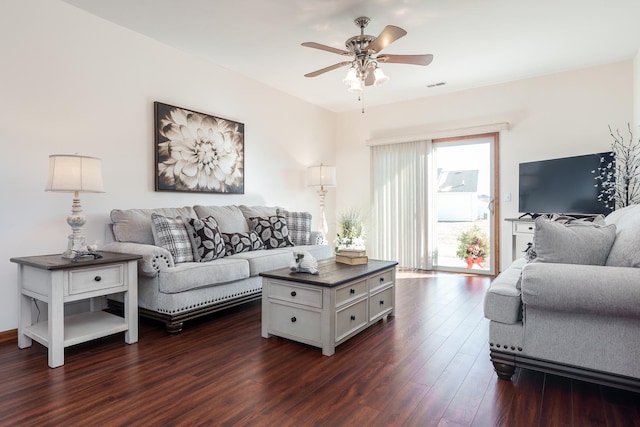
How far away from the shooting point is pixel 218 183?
4285 millimetres

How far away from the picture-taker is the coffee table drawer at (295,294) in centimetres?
244

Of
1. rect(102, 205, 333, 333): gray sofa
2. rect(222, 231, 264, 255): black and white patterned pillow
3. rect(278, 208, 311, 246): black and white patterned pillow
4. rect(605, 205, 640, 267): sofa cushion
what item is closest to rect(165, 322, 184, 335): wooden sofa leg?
rect(102, 205, 333, 333): gray sofa

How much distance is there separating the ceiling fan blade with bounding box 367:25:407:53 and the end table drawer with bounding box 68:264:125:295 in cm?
250

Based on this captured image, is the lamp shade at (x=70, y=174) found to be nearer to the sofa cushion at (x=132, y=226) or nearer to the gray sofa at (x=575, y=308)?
the sofa cushion at (x=132, y=226)

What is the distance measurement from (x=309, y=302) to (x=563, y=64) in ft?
13.8

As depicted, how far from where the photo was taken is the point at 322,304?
2404mm

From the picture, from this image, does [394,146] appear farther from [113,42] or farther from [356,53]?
[113,42]

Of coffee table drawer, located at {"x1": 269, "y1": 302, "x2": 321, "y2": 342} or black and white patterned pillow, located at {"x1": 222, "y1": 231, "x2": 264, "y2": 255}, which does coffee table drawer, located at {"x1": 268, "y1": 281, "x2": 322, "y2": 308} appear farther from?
black and white patterned pillow, located at {"x1": 222, "y1": 231, "x2": 264, "y2": 255}

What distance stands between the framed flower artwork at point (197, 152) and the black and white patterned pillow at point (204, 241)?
0.74 metres

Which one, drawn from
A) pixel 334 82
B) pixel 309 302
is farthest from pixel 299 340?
pixel 334 82

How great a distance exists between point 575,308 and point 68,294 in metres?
2.87

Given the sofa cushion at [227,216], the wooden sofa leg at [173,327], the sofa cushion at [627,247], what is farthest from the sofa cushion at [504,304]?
the sofa cushion at [227,216]

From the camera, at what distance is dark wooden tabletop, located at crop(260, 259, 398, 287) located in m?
2.44

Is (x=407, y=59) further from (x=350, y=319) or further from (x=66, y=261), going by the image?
(x=66, y=261)
